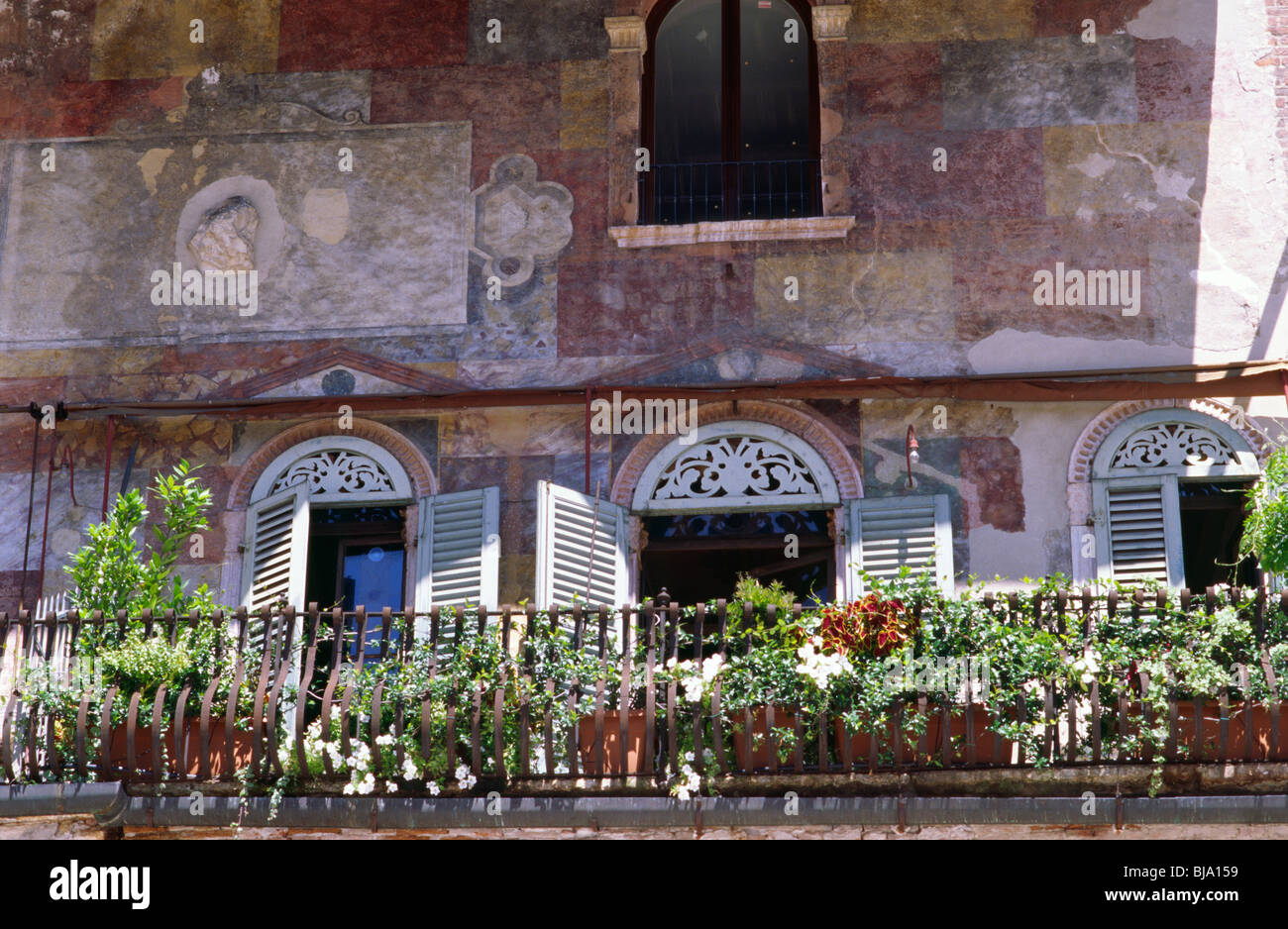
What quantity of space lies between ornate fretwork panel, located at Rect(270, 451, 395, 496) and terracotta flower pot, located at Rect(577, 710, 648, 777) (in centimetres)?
240

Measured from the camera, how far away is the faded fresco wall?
12602 mm

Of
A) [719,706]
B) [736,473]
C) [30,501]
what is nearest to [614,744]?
[719,706]

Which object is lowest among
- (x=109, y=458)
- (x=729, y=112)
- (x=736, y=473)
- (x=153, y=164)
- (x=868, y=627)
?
(x=868, y=627)

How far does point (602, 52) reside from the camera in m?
13.4

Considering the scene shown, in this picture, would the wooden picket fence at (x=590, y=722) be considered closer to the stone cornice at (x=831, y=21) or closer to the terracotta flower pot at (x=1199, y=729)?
the terracotta flower pot at (x=1199, y=729)

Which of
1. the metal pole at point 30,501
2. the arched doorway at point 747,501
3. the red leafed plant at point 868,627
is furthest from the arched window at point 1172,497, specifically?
the metal pole at point 30,501

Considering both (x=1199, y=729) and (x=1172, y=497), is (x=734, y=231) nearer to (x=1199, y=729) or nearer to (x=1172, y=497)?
(x=1172, y=497)

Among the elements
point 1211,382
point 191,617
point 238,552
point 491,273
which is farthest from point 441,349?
point 1211,382

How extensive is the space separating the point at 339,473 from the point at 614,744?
9.10ft

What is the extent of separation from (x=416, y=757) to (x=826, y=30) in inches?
196

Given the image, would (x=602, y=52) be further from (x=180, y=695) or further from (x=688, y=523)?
(x=180, y=695)

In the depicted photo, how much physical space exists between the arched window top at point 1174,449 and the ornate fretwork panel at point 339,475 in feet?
12.4

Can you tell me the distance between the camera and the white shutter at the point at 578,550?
1198cm

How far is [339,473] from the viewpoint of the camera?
12.8 meters
